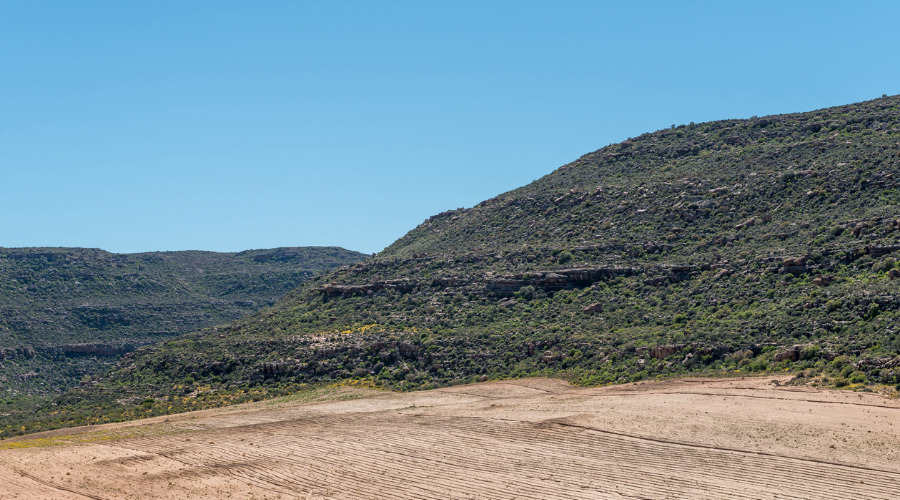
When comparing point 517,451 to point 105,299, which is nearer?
point 517,451

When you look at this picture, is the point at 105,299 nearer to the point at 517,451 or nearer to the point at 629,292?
the point at 629,292

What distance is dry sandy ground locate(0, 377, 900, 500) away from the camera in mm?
31391

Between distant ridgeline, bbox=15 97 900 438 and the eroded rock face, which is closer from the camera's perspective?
distant ridgeline, bbox=15 97 900 438

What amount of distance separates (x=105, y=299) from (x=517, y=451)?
85.4 m

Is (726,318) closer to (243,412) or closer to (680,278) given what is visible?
(680,278)

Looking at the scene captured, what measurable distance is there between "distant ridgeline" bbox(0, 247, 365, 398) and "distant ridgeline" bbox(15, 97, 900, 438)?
852 inches

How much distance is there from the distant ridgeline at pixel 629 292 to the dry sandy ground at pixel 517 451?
669 centimetres

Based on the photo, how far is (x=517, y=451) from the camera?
37.6 metres

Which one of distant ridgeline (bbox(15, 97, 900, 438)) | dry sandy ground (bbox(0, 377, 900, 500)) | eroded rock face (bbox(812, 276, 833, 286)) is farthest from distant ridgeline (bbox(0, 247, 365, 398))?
eroded rock face (bbox(812, 276, 833, 286))

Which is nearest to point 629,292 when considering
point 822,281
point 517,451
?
point 822,281

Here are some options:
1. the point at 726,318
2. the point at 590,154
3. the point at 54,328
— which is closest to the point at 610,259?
the point at 726,318

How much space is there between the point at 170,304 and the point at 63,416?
182ft

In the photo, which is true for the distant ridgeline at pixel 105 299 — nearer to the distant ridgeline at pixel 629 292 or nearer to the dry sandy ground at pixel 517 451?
the distant ridgeline at pixel 629 292

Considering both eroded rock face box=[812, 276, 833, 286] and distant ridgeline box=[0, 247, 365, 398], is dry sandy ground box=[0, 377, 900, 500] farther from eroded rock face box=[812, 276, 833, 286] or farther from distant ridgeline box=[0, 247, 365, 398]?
distant ridgeline box=[0, 247, 365, 398]
